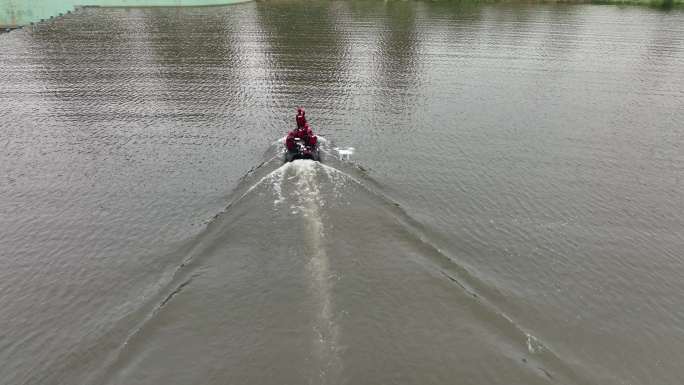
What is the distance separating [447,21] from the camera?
76.1 meters

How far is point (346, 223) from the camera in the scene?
2269 cm

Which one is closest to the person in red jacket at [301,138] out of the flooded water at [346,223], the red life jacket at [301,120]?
the red life jacket at [301,120]

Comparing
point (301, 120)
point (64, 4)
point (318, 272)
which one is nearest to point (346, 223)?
point (318, 272)

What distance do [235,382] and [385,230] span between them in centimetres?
1032

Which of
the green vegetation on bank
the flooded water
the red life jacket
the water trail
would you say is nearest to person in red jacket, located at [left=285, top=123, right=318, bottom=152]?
the red life jacket

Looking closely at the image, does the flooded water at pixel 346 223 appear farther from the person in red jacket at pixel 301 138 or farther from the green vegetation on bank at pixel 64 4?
the green vegetation on bank at pixel 64 4

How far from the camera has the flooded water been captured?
16594 mm

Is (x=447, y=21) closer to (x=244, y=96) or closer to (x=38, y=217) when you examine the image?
(x=244, y=96)

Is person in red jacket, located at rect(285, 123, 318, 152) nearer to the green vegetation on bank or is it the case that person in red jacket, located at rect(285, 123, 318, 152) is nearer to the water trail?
the water trail

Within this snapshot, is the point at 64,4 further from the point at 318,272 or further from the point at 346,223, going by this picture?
the point at 318,272

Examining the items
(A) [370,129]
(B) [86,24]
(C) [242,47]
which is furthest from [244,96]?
(B) [86,24]

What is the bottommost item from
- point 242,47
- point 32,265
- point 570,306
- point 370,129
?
point 570,306

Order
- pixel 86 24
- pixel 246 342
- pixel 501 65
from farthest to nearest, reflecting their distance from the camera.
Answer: pixel 86 24 < pixel 501 65 < pixel 246 342

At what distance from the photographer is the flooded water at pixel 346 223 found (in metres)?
16.6
